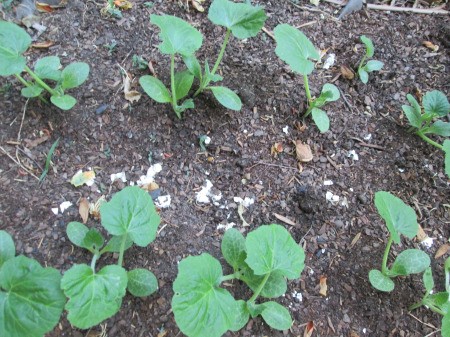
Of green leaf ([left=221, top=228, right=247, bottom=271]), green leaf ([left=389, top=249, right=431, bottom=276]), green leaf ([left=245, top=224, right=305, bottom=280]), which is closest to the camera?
green leaf ([left=245, top=224, right=305, bottom=280])

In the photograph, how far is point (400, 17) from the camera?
2.58m

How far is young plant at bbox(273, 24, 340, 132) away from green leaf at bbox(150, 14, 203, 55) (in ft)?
1.17

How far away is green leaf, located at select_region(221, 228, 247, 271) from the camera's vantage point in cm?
166

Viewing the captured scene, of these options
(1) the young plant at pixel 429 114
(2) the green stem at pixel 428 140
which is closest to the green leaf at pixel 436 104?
(1) the young plant at pixel 429 114

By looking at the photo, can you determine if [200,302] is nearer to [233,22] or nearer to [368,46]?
[233,22]

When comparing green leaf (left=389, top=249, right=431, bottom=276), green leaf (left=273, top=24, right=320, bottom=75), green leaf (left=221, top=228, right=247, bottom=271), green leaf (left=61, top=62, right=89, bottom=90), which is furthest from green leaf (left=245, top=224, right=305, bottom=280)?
green leaf (left=61, top=62, right=89, bottom=90)

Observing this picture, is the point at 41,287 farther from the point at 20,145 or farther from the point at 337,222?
the point at 337,222

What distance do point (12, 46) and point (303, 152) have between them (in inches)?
50.7

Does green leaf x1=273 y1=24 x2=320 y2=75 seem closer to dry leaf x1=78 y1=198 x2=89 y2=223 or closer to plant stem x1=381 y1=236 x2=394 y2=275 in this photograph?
plant stem x1=381 y1=236 x2=394 y2=275

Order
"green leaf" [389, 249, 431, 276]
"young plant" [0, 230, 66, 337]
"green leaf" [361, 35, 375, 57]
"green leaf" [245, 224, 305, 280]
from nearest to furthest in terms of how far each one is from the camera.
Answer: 1. "young plant" [0, 230, 66, 337]
2. "green leaf" [245, 224, 305, 280]
3. "green leaf" [389, 249, 431, 276]
4. "green leaf" [361, 35, 375, 57]

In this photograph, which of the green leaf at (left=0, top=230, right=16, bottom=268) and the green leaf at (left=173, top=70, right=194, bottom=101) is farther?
the green leaf at (left=173, top=70, right=194, bottom=101)

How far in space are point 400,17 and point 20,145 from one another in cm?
214

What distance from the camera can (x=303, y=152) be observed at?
80.6 inches

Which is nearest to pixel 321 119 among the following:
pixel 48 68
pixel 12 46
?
pixel 48 68
